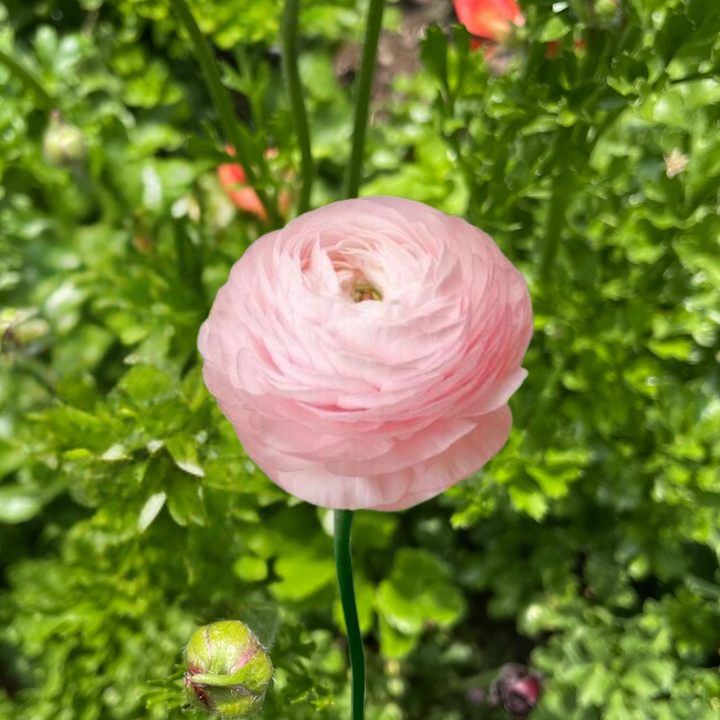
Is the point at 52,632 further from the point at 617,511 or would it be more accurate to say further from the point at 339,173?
the point at 339,173

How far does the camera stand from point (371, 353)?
1.46 ft

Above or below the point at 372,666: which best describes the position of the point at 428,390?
above

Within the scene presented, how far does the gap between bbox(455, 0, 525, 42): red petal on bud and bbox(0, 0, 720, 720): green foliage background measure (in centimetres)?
7

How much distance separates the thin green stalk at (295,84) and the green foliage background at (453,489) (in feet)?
0.15

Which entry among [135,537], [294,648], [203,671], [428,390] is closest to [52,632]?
[135,537]

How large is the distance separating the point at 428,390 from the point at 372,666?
0.79 metres

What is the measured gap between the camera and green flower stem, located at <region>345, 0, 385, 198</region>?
0.67m

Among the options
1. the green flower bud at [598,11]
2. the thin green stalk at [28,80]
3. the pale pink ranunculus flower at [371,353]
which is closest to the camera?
the pale pink ranunculus flower at [371,353]

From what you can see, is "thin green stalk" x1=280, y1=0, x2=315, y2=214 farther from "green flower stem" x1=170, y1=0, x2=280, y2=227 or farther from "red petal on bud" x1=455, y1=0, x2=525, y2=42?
"red petal on bud" x1=455, y1=0, x2=525, y2=42

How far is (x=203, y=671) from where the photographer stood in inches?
21.7

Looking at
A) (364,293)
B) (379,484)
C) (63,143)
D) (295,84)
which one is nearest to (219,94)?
(295,84)

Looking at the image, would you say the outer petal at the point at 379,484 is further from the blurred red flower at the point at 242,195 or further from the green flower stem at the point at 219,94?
the blurred red flower at the point at 242,195

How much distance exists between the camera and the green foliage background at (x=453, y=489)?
0.77 meters

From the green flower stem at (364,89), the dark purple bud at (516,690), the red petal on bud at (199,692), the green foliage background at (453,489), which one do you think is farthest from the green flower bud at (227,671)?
the dark purple bud at (516,690)
